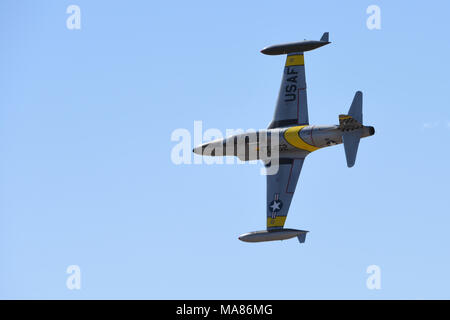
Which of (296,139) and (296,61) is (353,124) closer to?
(296,139)

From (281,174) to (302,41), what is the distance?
33.2ft

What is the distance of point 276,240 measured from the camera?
2672 inches

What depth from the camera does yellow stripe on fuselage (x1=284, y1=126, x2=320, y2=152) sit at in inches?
2724

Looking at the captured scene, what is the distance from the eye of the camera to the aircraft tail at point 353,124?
65.7 metres

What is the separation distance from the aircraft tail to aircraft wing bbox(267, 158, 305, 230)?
5022 millimetres

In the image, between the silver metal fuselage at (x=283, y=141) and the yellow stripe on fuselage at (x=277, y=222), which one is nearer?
the silver metal fuselage at (x=283, y=141)

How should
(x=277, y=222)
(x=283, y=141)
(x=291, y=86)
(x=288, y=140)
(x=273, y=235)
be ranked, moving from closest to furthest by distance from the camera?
(x=273, y=235) < (x=277, y=222) < (x=288, y=140) < (x=283, y=141) < (x=291, y=86)

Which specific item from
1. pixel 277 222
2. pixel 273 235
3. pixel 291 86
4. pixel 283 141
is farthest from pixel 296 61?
pixel 273 235

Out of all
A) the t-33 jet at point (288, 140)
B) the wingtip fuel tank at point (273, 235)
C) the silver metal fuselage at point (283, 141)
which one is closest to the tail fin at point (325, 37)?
the t-33 jet at point (288, 140)

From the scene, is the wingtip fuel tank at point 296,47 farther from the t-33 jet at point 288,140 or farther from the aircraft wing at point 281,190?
the aircraft wing at point 281,190

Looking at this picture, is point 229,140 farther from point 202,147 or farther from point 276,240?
point 276,240

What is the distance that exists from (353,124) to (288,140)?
18.0 ft

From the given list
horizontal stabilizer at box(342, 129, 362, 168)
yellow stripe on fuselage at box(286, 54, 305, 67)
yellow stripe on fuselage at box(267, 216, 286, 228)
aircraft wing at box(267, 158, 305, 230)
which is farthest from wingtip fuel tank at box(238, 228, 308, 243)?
yellow stripe on fuselage at box(286, 54, 305, 67)

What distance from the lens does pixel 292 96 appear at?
72500 mm
